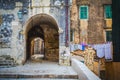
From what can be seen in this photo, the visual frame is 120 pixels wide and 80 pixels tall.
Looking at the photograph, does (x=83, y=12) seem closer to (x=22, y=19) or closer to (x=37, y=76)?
(x=22, y=19)

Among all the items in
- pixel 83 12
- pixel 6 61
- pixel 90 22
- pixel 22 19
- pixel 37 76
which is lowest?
pixel 37 76

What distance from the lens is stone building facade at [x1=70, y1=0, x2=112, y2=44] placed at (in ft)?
69.6

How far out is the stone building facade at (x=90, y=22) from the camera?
21203 millimetres

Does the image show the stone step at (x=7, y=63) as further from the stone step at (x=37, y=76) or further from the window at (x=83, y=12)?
the window at (x=83, y=12)

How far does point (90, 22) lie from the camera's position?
21.3 meters

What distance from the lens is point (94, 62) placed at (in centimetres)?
1975

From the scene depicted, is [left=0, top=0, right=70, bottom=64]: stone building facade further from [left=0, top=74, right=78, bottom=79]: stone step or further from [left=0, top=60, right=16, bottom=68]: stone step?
[left=0, top=74, right=78, bottom=79]: stone step

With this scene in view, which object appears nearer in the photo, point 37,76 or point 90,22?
point 37,76

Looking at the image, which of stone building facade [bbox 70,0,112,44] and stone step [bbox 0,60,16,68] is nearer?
stone step [bbox 0,60,16,68]

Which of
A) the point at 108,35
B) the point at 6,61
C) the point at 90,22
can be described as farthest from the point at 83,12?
the point at 6,61

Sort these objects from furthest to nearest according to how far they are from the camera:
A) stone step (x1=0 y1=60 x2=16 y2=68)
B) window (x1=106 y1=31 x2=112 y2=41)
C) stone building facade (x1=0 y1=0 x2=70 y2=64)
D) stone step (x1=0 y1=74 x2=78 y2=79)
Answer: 1. window (x1=106 y1=31 x2=112 y2=41)
2. stone building facade (x1=0 y1=0 x2=70 y2=64)
3. stone step (x1=0 y1=60 x2=16 y2=68)
4. stone step (x1=0 y1=74 x2=78 y2=79)

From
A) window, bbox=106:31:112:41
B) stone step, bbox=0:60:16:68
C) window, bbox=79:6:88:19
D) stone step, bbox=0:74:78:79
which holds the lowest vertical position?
stone step, bbox=0:74:78:79

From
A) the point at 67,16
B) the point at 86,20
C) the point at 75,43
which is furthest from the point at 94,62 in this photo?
the point at 67,16

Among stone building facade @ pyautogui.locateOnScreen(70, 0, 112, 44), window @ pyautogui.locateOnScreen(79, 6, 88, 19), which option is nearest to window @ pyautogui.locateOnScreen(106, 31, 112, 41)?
stone building facade @ pyautogui.locateOnScreen(70, 0, 112, 44)
